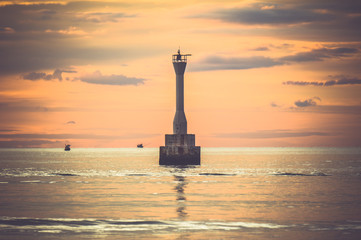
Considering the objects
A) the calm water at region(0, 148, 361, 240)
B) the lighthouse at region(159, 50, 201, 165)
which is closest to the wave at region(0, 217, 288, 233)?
the calm water at region(0, 148, 361, 240)

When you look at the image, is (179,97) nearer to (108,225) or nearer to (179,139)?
(179,139)

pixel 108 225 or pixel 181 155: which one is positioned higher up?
pixel 181 155

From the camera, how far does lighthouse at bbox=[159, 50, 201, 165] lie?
309 ft

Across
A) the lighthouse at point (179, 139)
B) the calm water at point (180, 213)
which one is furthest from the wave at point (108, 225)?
the lighthouse at point (179, 139)

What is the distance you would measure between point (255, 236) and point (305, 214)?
360 inches

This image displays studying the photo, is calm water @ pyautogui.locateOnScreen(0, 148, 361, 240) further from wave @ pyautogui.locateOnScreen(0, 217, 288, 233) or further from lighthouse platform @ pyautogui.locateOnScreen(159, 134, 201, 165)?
lighthouse platform @ pyautogui.locateOnScreen(159, 134, 201, 165)

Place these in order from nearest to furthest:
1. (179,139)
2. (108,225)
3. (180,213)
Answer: (108,225) < (180,213) < (179,139)

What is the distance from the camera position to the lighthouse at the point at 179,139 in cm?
9406

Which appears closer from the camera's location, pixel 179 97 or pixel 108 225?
pixel 108 225

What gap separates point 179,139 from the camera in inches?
3701

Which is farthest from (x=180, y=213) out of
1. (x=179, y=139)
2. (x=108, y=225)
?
(x=179, y=139)

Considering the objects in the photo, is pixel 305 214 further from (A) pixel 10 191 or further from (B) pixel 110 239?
(A) pixel 10 191

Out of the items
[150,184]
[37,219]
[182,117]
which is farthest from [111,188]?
[182,117]

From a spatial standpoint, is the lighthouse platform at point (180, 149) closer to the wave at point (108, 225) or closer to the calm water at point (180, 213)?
the calm water at point (180, 213)
